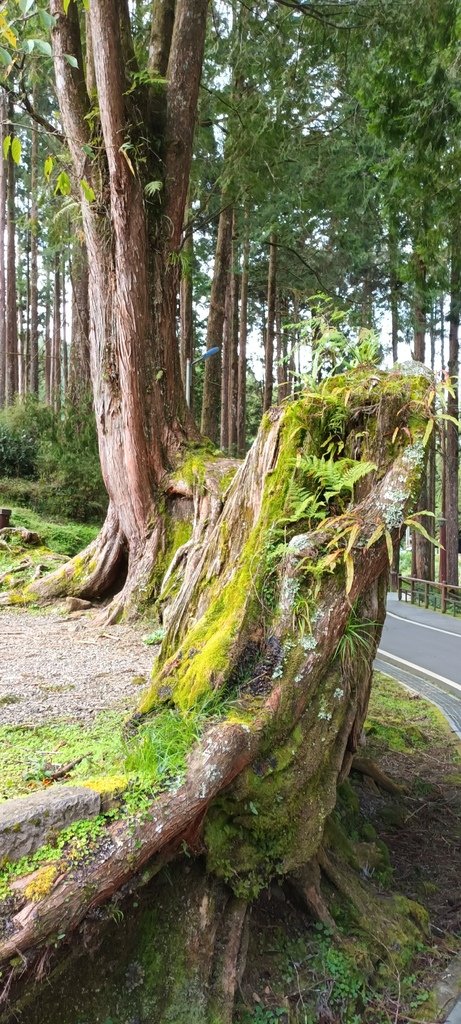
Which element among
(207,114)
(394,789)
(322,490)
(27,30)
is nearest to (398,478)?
(322,490)

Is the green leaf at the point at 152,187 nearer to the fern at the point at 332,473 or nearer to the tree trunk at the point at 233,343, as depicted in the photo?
the fern at the point at 332,473

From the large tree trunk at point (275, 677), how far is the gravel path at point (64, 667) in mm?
636

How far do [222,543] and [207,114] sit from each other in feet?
32.7

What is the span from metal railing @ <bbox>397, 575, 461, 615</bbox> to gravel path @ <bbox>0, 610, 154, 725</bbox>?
1286 cm

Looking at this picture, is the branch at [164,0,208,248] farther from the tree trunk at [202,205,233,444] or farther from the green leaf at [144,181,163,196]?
the tree trunk at [202,205,233,444]

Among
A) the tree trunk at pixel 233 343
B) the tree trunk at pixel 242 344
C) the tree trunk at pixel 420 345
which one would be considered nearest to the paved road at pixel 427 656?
the tree trunk at pixel 420 345

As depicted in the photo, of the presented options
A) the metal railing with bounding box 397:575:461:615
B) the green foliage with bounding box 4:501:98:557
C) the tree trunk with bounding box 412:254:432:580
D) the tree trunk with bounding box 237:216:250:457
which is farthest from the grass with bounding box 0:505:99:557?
the metal railing with bounding box 397:575:461:615

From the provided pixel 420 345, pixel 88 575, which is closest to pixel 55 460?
pixel 88 575

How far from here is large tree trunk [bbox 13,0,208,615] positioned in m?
7.02

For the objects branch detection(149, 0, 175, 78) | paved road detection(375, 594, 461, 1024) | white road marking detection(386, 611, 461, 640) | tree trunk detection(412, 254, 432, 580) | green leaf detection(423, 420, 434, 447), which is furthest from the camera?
white road marking detection(386, 611, 461, 640)

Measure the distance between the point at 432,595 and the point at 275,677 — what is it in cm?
1683

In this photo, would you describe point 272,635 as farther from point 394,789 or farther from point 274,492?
point 394,789

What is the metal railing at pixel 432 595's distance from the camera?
57.3 ft

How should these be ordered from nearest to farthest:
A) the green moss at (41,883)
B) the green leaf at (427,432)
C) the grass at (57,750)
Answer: the green moss at (41,883), the grass at (57,750), the green leaf at (427,432)
